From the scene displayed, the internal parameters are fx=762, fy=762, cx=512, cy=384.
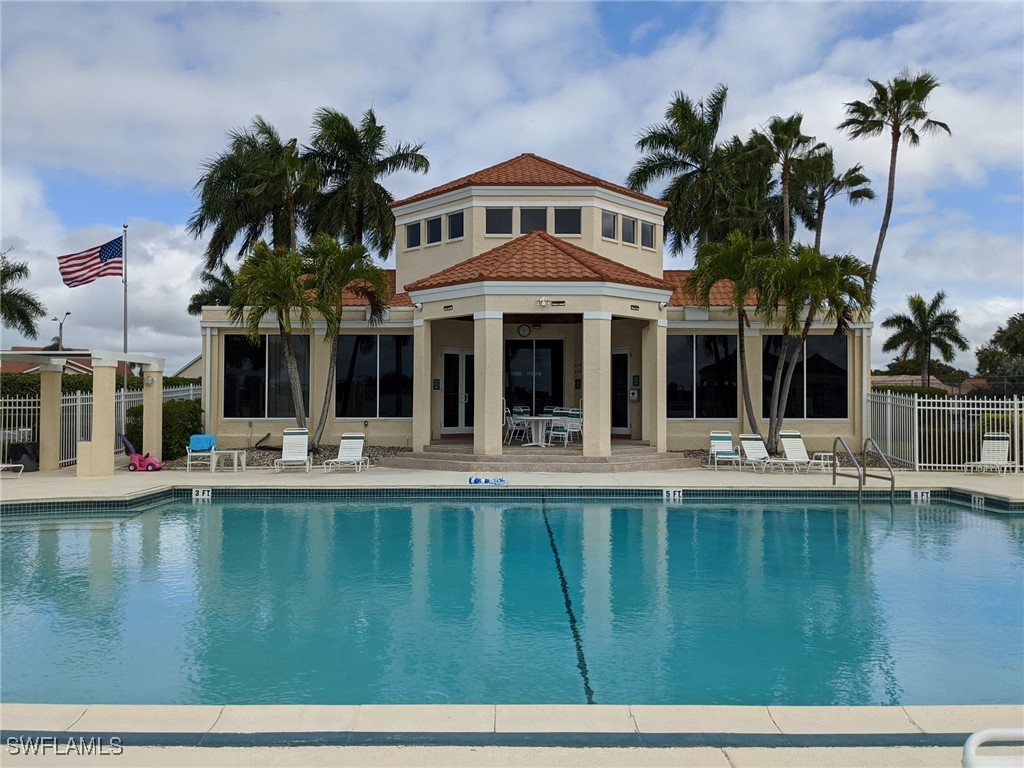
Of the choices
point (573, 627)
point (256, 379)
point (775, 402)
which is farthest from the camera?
point (256, 379)

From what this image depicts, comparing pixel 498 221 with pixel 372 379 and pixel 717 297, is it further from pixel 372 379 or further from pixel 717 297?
pixel 717 297

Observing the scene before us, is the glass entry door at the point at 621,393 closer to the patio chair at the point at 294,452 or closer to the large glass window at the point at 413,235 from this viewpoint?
the large glass window at the point at 413,235

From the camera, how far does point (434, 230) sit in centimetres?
2298

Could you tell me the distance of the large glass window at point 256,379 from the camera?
21.7 meters

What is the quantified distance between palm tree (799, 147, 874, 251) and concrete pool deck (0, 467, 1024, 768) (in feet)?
90.7

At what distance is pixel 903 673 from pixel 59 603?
26.1ft

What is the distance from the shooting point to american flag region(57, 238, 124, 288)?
24047 millimetres

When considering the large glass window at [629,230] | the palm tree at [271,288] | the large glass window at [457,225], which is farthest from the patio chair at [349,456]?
the large glass window at [629,230]

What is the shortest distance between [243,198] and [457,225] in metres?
13.0

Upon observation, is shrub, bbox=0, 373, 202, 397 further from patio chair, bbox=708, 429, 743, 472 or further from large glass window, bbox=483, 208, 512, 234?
patio chair, bbox=708, 429, 743, 472

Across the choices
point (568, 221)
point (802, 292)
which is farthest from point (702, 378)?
point (568, 221)
